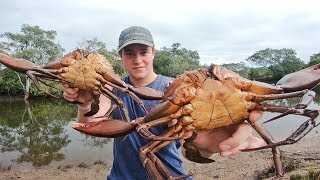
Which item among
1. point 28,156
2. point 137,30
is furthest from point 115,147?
point 28,156

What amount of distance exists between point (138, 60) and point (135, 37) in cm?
29

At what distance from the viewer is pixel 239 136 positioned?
343cm

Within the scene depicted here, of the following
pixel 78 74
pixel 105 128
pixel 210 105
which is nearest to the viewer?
pixel 210 105

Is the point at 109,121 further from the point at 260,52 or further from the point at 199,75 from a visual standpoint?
the point at 260,52

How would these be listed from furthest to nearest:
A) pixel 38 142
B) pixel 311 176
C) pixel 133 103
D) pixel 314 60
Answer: pixel 314 60 < pixel 38 142 < pixel 311 176 < pixel 133 103

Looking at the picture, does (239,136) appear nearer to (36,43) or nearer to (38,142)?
(38,142)

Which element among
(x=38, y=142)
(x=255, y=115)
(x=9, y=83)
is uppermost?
(x=9, y=83)

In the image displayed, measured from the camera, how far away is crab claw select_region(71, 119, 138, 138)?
3.00 metres

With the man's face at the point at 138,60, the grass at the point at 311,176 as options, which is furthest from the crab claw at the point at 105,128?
the grass at the point at 311,176

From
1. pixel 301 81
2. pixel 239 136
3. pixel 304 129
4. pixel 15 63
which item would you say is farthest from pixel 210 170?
pixel 304 129

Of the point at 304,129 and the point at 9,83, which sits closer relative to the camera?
the point at 304,129

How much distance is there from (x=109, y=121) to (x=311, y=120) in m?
1.62

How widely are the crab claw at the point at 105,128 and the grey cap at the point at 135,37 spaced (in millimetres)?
1777

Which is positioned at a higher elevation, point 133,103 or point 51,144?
point 133,103
